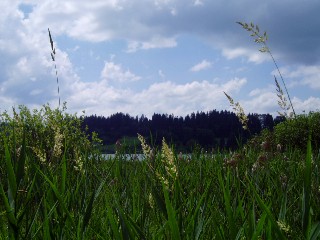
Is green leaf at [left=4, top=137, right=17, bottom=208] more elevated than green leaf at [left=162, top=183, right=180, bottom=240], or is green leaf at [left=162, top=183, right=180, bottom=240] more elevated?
green leaf at [left=4, top=137, right=17, bottom=208]

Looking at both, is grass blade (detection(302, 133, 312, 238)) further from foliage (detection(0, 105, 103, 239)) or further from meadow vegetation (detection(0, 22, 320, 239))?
foliage (detection(0, 105, 103, 239))

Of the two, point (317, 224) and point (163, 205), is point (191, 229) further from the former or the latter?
point (317, 224)

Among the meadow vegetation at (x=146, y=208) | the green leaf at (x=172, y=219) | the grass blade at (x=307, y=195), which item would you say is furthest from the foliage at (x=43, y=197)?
the grass blade at (x=307, y=195)

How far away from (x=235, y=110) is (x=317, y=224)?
1.38 metres

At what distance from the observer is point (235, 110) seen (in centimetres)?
293

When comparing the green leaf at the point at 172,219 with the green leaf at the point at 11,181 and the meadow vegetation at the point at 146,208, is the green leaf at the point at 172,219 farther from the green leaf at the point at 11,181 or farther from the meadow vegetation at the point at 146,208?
the green leaf at the point at 11,181

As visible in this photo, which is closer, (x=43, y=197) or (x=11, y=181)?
(x=11, y=181)

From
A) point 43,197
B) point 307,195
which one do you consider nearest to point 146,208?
point 43,197

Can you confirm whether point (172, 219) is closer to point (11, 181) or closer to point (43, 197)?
point (11, 181)

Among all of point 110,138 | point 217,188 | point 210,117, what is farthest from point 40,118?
point 110,138

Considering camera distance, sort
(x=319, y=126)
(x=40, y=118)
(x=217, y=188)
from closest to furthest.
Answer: (x=217, y=188)
(x=40, y=118)
(x=319, y=126)

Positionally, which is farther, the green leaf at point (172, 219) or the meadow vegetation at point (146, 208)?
the meadow vegetation at point (146, 208)

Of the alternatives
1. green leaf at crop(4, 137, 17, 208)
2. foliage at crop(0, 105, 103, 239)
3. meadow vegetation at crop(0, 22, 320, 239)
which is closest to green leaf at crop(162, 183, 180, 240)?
meadow vegetation at crop(0, 22, 320, 239)

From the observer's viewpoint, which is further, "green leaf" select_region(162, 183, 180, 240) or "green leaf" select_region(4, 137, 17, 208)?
"green leaf" select_region(4, 137, 17, 208)
